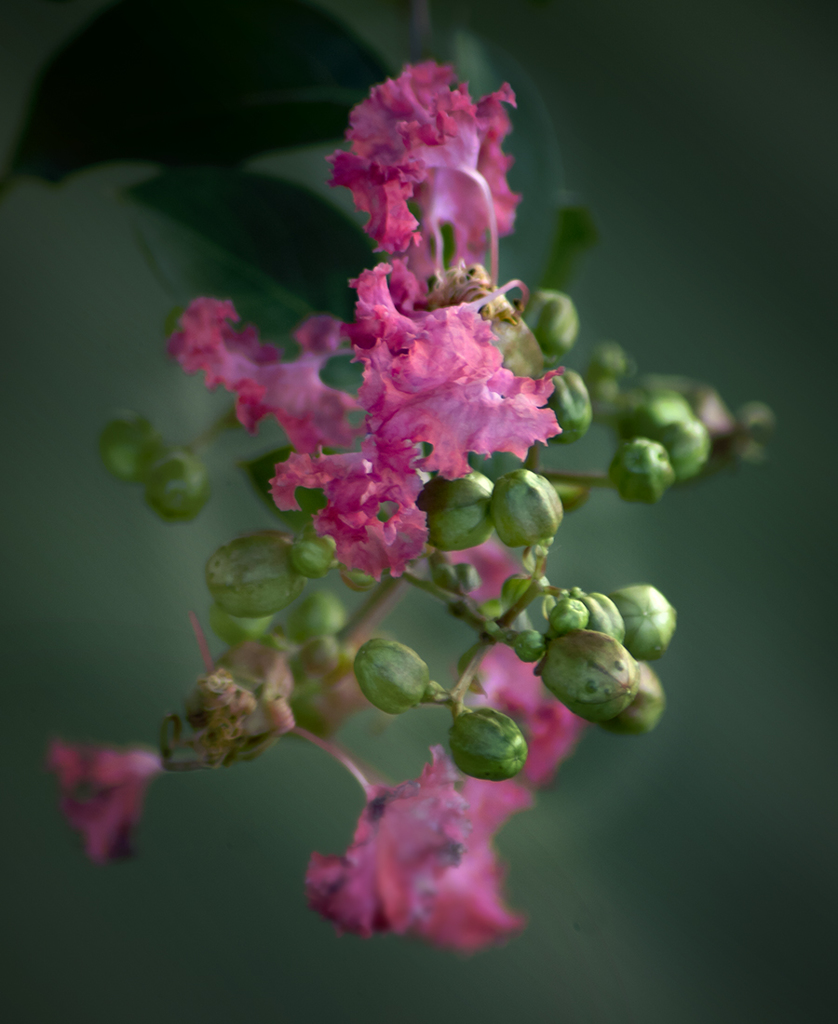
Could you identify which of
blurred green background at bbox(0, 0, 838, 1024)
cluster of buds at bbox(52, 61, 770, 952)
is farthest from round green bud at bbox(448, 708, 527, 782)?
blurred green background at bbox(0, 0, 838, 1024)

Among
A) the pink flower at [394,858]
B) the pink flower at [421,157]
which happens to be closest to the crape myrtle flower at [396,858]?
the pink flower at [394,858]

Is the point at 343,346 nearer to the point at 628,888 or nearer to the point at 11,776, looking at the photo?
the point at 11,776

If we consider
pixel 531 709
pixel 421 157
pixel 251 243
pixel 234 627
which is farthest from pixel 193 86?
pixel 531 709

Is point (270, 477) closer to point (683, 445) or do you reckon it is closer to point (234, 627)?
point (234, 627)

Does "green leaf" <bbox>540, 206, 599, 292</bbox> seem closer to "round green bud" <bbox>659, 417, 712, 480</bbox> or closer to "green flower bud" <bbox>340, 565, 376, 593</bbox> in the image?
"round green bud" <bbox>659, 417, 712, 480</bbox>

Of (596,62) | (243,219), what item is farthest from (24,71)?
(596,62)

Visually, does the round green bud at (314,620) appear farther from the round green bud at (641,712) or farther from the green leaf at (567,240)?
the green leaf at (567,240)
